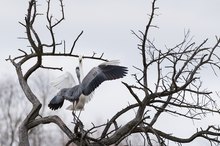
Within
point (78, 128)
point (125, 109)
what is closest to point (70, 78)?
point (125, 109)

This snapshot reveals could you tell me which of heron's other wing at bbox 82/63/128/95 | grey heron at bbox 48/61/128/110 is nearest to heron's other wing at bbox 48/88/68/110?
grey heron at bbox 48/61/128/110

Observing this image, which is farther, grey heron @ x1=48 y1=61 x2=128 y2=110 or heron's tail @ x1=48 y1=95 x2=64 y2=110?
heron's tail @ x1=48 y1=95 x2=64 y2=110

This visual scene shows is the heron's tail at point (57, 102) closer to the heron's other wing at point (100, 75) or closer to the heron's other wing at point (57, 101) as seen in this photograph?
the heron's other wing at point (57, 101)

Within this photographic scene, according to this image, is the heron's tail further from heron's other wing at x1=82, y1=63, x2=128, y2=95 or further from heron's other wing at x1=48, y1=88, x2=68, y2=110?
heron's other wing at x1=82, y1=63, x2=128, y2=95

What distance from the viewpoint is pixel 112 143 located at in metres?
7.01

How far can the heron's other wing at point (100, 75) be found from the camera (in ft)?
25.1

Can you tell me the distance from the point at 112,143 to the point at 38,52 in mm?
1343

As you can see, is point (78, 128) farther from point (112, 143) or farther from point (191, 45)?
point (191, 45)

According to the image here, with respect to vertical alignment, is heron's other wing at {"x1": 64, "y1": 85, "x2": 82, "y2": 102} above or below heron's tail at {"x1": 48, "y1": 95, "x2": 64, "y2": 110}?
above

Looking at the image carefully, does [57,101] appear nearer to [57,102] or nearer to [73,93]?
[57,102]

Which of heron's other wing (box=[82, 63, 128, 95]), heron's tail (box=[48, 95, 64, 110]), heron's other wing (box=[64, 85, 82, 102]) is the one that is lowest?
heron's tail (box=[48, 95, 64, 110])

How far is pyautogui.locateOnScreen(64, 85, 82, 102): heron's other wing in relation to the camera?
7.74m

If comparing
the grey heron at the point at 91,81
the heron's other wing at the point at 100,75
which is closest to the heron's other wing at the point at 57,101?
the grey heron at the point at 91,81

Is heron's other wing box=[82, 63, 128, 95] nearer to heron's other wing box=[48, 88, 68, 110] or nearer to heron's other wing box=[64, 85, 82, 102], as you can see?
heron's other wing box=[64, 85, 82, 102]
